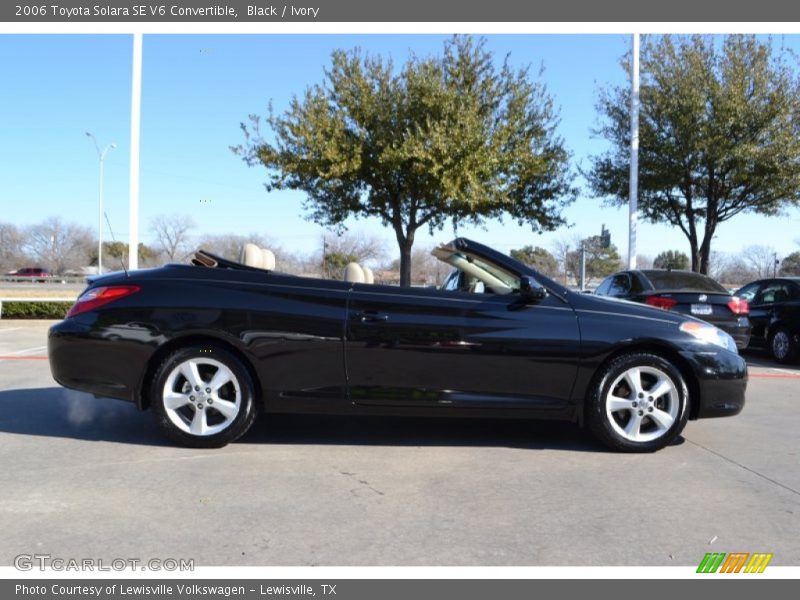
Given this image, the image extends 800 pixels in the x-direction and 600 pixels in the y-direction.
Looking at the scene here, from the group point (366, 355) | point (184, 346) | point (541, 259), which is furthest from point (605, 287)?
point (541, 259)

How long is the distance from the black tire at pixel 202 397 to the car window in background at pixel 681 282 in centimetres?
698

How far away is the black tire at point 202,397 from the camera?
4.56m

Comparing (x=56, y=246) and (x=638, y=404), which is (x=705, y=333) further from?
(x=56, y=246)

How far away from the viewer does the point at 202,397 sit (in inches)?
179

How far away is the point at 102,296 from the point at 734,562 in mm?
4285

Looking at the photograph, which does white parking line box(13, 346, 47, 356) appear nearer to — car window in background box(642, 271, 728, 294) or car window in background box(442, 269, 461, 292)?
car window in background box(442, 269, 461, 292)

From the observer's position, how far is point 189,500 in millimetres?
3662

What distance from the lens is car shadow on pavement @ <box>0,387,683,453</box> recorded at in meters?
4.96

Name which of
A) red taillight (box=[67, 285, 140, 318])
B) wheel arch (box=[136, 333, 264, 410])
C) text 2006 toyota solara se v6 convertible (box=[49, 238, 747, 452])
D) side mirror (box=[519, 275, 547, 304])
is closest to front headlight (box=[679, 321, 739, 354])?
text 2006 toyota solara se v6 convertible (box=[49, 238, 747, 452])

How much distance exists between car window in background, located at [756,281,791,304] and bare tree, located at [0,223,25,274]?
234ft

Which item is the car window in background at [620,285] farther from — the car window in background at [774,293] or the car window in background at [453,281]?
the car window in background at [453,281]

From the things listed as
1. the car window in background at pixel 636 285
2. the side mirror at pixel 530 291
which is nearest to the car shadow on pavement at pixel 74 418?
the side mirror at pixel 530 291

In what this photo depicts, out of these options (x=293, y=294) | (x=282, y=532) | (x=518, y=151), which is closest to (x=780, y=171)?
(x=518, y=151)

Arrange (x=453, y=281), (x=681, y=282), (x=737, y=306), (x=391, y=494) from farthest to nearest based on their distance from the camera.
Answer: (x=681, y=282), (x=737, y=306), (x=453, y=281), (x=391, y=494)
